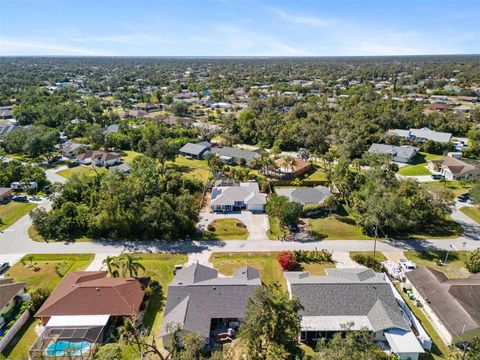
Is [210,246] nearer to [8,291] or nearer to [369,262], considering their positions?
[369,262]

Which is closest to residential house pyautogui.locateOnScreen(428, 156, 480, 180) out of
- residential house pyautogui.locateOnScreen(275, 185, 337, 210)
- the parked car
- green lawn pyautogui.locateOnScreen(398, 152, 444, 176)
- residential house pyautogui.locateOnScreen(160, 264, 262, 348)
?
green lawn pyautogui.locateOnScreen(398, 152, 444, 176)

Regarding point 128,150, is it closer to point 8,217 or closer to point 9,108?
point 8,217

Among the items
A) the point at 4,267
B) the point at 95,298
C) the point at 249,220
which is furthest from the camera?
the point at 249,220

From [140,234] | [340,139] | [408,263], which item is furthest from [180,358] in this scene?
[340,139]

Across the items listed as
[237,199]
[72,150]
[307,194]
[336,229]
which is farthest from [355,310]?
[72,150]

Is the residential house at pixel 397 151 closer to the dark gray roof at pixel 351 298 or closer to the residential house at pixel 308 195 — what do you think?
the residential house at pixel 308 195

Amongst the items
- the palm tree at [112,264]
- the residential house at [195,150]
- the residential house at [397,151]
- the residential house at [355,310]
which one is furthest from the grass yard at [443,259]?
the residential house at [195,150]
